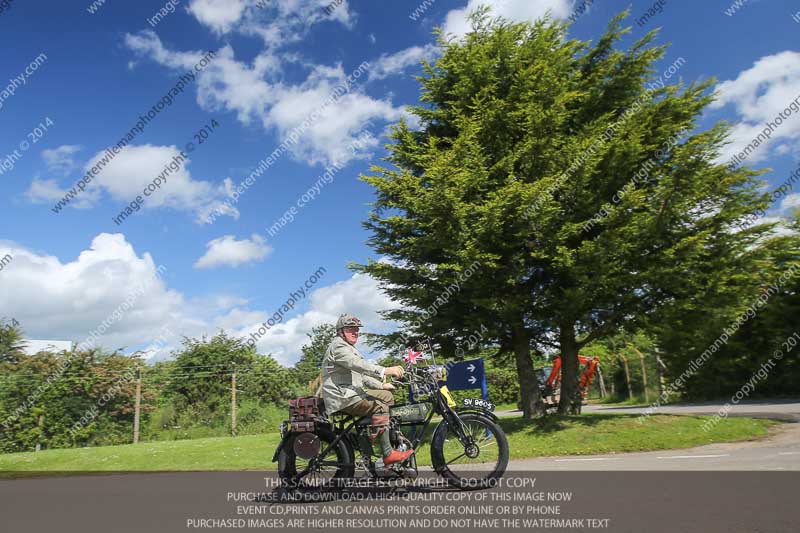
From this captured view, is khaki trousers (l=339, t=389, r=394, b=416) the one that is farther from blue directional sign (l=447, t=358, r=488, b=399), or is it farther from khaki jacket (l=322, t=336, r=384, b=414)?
blue directional sign (l=447, t=358, r=488, b=399)

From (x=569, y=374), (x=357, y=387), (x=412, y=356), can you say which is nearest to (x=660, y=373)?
(x=569, y=374)

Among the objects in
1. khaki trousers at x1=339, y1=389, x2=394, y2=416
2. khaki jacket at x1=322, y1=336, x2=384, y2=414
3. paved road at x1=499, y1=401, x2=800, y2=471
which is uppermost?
khaki jacket at x1=322, y1=336, x2=384, y2=414

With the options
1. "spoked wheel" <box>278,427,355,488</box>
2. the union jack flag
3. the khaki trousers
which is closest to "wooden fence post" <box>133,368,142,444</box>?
"spoked wheel" <box>278,427,355,488</box>

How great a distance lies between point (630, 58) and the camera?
13.5 meters

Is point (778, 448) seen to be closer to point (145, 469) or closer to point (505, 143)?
point (505, 143)

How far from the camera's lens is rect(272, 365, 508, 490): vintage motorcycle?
545 cm

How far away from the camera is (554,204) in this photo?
11.3 m

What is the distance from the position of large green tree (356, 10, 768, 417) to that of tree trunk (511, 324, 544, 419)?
0.12ft

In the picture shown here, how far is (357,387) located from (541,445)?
639 cm

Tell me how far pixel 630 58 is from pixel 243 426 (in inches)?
694

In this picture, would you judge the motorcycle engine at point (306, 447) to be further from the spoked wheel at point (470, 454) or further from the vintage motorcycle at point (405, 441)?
the spoked wheel at point (470, 454)

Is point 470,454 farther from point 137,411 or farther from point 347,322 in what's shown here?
point 137,411

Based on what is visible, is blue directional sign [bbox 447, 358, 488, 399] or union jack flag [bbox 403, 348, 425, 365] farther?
blue directional sign [bbox 447, 358, 488, 399]

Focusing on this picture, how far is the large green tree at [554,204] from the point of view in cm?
1117
